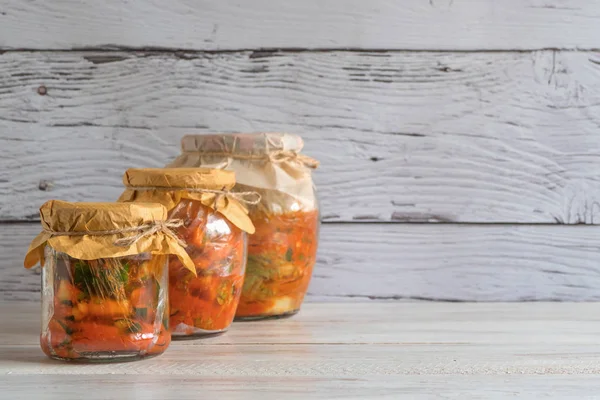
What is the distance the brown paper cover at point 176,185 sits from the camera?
0.91m

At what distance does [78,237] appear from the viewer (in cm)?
79

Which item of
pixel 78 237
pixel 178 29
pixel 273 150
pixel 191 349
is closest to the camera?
pixel 78 237

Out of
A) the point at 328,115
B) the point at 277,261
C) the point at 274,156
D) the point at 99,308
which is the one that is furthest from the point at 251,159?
the point at 99,308

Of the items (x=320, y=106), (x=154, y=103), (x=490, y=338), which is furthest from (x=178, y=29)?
(x=490, y=338)

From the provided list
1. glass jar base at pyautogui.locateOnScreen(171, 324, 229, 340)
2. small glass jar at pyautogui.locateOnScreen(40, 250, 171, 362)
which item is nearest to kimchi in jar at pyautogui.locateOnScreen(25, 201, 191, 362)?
small glass jar at pyautogui.locateOnScreen(40, 250, 171, 362)

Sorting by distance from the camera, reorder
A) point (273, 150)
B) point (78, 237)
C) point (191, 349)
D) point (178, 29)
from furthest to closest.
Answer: point (178, 29) < point (273, 150) < point (191, 349) < point (78, 237)

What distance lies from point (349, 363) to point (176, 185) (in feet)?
0.95

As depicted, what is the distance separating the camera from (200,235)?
0.94 meters

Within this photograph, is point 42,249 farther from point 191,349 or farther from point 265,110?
point 265,110

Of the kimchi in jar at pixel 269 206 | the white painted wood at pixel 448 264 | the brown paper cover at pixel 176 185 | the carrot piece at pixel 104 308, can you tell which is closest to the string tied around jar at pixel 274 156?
the kimchi in jar at pixel 269 206

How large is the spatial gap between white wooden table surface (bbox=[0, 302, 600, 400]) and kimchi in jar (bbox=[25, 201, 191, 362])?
0.03 meters

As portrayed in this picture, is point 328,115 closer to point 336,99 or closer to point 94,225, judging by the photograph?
point 336,99

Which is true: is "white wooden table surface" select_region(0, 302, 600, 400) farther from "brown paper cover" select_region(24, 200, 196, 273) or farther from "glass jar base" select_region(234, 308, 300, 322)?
"brown paper cover" select_region(24, 200, 196, 273)

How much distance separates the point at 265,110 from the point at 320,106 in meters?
0.09
